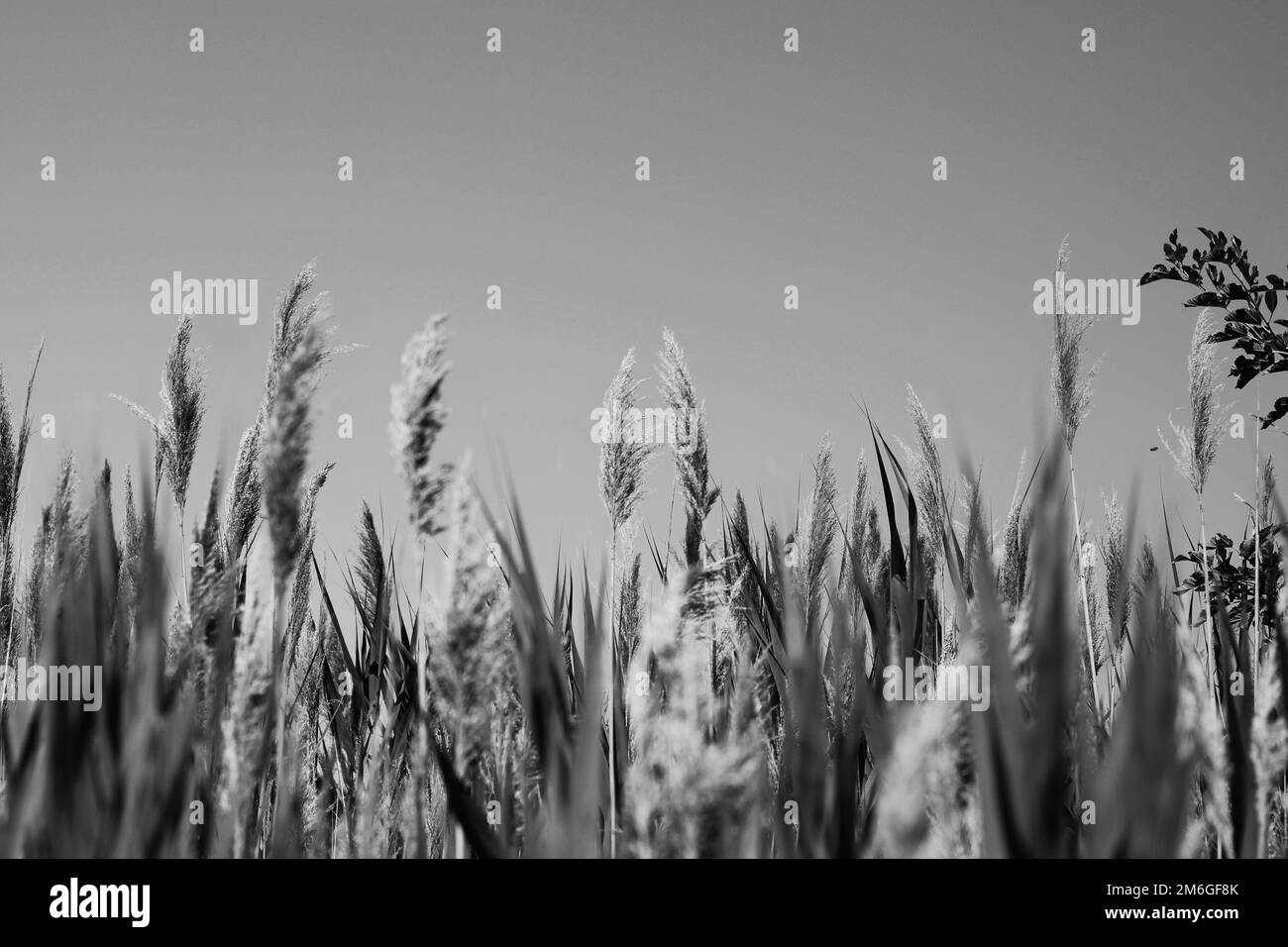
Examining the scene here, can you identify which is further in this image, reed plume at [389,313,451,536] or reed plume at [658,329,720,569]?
reed plume at [658,329,720,569]

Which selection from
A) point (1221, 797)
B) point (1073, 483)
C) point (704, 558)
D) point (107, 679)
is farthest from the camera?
point (1073, 483)

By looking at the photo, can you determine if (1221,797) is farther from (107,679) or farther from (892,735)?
(107,679)

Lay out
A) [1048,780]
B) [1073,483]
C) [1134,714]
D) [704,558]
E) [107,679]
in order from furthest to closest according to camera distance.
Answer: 1. [1073,483]
2. [704,558]
3. [107,679]
4. [1134,714]
5. [1048,780]

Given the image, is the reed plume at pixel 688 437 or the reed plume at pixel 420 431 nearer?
the reed plume at pixel 420 431

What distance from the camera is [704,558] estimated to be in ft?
7.09

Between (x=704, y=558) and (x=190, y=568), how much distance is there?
1.09 m

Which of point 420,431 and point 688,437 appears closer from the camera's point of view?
point 420,431
